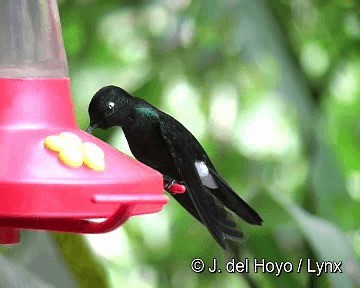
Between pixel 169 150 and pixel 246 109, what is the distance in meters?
2.19

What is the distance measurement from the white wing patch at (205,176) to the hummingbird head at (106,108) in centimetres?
17

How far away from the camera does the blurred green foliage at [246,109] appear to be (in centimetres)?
279

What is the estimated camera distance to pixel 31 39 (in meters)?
1.79

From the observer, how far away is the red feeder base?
1.37m

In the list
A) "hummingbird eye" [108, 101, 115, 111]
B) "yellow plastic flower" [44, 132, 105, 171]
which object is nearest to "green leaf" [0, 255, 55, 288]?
"hummingbird eye" [108, 101, 115, 111]

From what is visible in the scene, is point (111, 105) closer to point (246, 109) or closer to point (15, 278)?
point (15, 278)

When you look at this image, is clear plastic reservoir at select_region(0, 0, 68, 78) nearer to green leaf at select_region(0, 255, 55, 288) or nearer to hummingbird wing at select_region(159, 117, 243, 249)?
hummingbird wing at select_region(159, 117, 243, 249)

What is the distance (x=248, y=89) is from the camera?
12.7 feet

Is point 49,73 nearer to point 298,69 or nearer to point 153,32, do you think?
point 298,69

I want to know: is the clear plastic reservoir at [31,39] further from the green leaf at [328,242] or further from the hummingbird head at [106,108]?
the green leaf at [328,242]

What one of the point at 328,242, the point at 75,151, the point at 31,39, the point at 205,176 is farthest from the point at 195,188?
the point at 328,242

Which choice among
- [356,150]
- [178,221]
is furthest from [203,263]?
[356,150]

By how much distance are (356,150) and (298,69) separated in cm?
66

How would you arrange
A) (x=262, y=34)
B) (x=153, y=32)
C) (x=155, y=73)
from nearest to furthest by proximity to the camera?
1. (x=262, y=34)
2. (x=155, y=73)
3. (x=153, y=32)
